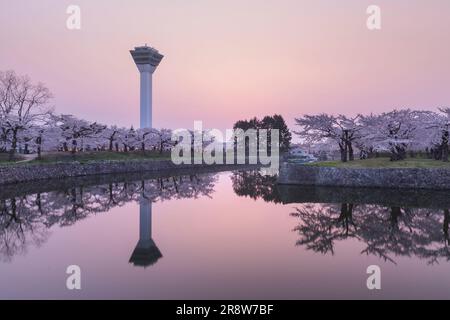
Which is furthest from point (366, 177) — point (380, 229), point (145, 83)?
point (145, 83)

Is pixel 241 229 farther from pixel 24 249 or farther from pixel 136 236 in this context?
pixel 24 249

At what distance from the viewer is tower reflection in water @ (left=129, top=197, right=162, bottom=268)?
9703 mm

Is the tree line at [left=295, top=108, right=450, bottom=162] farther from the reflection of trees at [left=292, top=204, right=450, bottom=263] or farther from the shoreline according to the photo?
the shoreline

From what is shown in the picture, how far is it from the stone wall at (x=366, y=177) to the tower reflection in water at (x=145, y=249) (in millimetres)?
16487

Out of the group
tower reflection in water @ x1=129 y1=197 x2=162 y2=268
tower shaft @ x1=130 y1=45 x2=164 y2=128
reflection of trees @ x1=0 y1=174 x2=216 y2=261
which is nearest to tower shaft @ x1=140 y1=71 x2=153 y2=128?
tower shaft @ x1=130 y1=45 x2=164 y2=128

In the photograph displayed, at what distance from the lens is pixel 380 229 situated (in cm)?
1327

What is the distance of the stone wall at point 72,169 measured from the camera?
29.5 m

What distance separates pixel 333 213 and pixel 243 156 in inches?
2370

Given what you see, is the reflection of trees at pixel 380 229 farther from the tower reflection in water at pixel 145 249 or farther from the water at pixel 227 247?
the tower reflection in water at pixel 145 249

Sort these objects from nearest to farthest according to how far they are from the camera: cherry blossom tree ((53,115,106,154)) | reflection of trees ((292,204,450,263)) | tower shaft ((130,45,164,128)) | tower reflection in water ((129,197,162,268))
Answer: tower reflection in water ((129,197,162,268)) < reflection of trees ((292,204,450,263)) < cherry blossom tree ((53,115,106,154)) < tower shaft ((130,45,164,128))

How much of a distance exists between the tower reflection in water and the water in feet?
0.12

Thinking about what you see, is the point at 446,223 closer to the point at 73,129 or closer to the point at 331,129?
the point at 331,129
